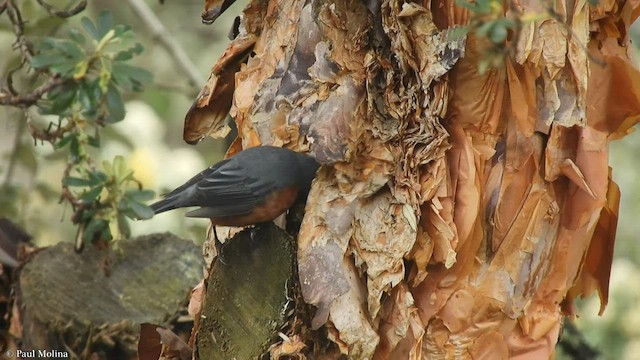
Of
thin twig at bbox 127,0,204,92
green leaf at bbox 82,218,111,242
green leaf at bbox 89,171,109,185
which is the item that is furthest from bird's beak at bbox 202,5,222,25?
thin twig at bbox 127,0,204,92

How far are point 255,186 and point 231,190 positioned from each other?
6 cm

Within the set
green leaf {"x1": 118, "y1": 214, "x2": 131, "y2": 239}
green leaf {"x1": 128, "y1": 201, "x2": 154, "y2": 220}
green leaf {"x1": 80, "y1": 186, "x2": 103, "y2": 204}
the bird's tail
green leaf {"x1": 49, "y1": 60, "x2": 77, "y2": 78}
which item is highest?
green leaf {"x1": 49, "y1": 60, "x2": 77, "y2": 78}

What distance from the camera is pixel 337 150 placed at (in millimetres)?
1893

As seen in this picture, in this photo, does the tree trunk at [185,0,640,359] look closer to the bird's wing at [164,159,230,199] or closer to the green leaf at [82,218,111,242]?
the bird's wing at [164,159,230,199]

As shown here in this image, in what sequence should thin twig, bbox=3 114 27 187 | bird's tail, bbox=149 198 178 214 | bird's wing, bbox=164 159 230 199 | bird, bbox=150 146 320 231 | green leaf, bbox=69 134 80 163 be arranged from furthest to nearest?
thin twig, bbox=3 114 27 187 → green leaf, bbox=69 134 80 163 → bird's tail, bbox=149 198 178 214 → bird's wing, bbox=164 159 230 199 → bird, bbox=150 146 320 231

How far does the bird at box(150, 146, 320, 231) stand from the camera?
6.40 feet

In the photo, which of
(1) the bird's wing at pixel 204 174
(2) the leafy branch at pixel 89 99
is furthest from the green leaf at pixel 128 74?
(1) the bird's wing at pixel 204 174

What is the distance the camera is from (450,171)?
1.89 m

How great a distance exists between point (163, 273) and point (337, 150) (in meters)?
1.25

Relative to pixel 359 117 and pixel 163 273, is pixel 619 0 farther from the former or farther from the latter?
pixel 163 273

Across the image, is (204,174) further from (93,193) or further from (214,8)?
(93,193)

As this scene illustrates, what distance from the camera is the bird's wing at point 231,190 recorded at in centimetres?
199

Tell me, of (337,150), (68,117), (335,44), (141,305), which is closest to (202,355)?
(337,150)

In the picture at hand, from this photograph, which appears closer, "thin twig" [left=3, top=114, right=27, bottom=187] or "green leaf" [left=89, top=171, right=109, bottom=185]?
"green leaf" [left=89, top=171, right=109, bottom=185]
